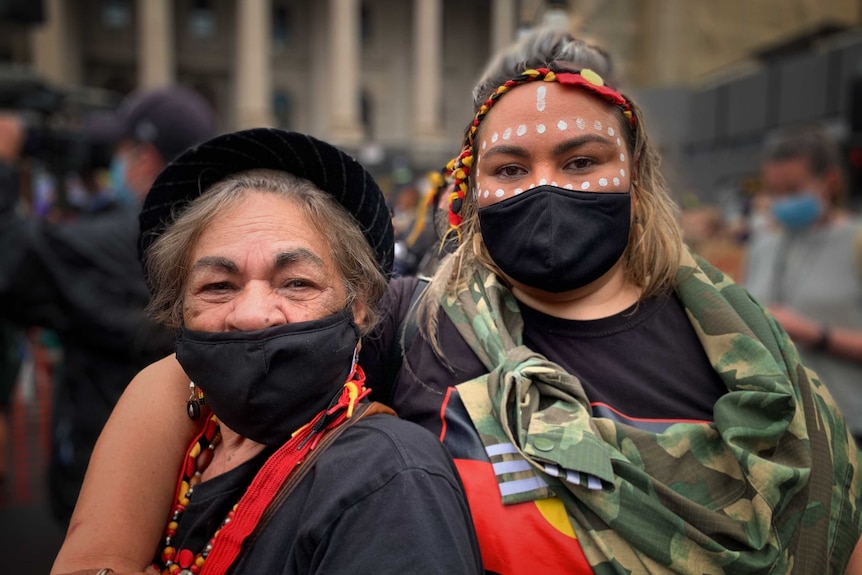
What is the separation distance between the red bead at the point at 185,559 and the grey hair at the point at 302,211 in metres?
0.45

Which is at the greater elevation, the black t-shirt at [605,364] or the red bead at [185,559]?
the black t-shirt at [605,364]

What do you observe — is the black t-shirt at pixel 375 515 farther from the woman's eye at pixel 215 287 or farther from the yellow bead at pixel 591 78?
the yellow bead at pixel 591 78

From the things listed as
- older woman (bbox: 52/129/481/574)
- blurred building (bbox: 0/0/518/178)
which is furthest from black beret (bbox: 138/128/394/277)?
blurred building (bbox: 0/0/518/178)

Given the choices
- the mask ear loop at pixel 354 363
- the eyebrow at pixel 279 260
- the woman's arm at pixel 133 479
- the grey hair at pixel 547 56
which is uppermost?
the grey hair at pixel 547 56

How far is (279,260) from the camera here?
133 centimetres

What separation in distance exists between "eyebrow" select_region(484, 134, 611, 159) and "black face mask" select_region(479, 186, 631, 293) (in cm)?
8

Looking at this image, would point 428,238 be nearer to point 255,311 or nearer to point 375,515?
point 255,311

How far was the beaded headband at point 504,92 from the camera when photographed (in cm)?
155

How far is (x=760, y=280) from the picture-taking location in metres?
3.59

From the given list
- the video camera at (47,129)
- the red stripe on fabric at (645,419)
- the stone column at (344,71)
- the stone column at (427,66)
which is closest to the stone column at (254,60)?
the stone column at (344,71)

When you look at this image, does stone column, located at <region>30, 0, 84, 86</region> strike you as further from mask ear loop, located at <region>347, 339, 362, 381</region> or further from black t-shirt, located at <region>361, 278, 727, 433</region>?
mask ear loop, located at <region>347, 339, 362, 381</region>

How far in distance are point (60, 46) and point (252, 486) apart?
33322mm

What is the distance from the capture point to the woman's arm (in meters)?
1.29

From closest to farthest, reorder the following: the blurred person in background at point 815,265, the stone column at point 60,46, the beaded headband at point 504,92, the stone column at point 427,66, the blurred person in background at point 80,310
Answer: the beaded headband at point 504,92
the blurred person in background at point 80,310
the blurred person in background at point 815,265
the stone column at point 60,46
the stone column at point 427,66
